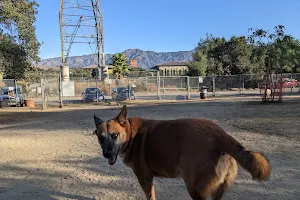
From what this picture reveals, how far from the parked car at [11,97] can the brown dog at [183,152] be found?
26.6m

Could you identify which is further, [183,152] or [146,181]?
[146,181]

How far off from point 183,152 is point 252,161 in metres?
0.71

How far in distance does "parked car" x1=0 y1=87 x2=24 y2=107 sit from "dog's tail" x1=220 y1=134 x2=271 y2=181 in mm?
27731

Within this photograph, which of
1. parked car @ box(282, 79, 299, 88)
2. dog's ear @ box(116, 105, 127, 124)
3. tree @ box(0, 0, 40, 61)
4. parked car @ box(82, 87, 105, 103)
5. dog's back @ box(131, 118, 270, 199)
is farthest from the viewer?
parked car @ box(282, 79, 299, 88)

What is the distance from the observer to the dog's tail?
309 cm

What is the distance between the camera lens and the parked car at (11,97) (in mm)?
27906

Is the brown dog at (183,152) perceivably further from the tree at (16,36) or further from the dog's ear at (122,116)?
the tree at (16,36)

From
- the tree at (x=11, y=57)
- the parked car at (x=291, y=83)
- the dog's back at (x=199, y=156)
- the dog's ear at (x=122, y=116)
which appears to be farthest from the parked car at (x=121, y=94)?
the dog's back at (x=199, y=156)

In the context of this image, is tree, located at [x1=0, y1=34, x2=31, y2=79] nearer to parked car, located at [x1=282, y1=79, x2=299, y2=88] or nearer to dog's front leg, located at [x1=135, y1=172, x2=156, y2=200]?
dog's front leg, located at [x1=135, y1=172, x2=156, y2=200]

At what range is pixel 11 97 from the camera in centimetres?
2803

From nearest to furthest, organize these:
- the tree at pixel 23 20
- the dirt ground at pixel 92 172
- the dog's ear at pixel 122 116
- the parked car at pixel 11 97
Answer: the dog's ear at pixel 122 116 → the dirt ground at pixel 92 172 → the tree at pixel 23 20 → the parked car at pixel 11 97

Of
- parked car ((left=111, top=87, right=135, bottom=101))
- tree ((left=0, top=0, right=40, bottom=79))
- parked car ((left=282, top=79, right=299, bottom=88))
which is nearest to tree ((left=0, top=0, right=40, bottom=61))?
tree ((left=0, top=0, right=40, bottom=79))

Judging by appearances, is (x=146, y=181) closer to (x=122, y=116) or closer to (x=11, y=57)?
(x=122, y=116)

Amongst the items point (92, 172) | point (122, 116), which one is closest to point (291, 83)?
point (92, 172)
